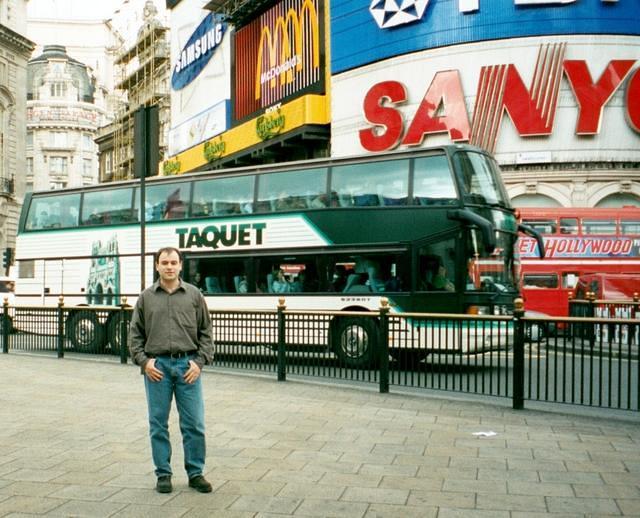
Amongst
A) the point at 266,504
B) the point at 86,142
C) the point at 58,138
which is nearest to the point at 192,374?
the point at 266,504

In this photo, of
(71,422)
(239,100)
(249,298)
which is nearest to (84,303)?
(249,298)

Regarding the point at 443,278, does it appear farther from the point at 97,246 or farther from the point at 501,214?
the point at 97,246

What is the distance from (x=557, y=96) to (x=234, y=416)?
28.1m

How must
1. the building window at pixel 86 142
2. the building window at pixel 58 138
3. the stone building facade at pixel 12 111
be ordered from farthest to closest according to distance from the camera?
the building window at pixel 86 142 → the building window at pixel 58 138 → the stone building facade at pixel 12 111

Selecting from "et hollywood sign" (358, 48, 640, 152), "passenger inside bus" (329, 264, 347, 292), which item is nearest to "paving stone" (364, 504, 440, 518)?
"passenger inside bus" (329, 264, 347, 292)

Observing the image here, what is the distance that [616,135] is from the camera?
33.0 metres

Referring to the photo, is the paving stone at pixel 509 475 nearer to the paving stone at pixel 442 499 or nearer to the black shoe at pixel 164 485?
the paving stone at pixel 442 499

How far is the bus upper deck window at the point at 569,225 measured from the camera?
23203 mm

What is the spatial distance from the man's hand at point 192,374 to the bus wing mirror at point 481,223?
27.4 feet

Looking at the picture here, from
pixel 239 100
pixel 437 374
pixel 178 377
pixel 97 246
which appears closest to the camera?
pixel 178 377

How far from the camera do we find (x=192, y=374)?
5.45m

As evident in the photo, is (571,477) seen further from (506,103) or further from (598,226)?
(506,103)

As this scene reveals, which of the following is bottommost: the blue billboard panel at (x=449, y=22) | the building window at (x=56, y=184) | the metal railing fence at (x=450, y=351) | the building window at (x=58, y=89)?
the metal railing fence at (x=450, y=351)

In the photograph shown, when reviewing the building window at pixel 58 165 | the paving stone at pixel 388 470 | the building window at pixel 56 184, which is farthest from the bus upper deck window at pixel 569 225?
the building window at pixel 58 165
